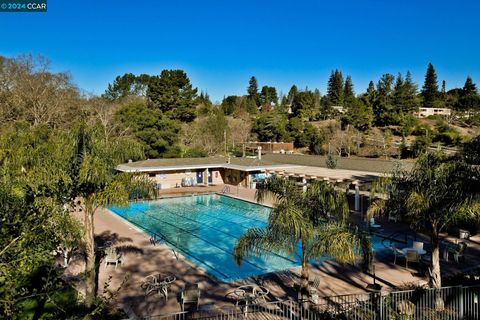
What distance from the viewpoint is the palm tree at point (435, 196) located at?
27.3 ft

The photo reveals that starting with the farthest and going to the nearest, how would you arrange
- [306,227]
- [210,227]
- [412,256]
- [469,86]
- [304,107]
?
[469,86] < [304,107] < [210,227] < [412,256] < [306,227]

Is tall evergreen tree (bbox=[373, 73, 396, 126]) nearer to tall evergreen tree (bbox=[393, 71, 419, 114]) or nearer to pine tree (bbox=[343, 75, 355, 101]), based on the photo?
tall evergreen tree (bbox=[393, 71, 419, 114])

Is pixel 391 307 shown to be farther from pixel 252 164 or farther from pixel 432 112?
pixel 432 112

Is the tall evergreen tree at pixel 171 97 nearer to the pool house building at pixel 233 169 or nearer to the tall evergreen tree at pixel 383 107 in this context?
the pool house building at pixel 233 169

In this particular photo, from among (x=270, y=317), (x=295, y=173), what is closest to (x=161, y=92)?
(x=295, y=173)

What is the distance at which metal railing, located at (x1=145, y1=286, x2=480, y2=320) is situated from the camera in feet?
25.7

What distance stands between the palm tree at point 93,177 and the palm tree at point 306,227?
3.35m

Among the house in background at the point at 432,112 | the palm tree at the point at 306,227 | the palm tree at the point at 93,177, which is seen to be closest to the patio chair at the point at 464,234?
the palm tree at the point at 306,227

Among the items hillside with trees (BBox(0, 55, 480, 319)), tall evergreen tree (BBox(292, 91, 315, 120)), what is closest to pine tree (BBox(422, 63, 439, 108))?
hillside with trees (BBox(0, 55, 480, 319))

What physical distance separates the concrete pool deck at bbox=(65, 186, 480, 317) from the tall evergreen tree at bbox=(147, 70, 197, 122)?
1498 inches

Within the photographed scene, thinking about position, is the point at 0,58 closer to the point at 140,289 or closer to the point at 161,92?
the point at 161,92

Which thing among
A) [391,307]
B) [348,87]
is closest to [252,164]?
[391,307]

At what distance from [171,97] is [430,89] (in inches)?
1840

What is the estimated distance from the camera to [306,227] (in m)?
8.27
